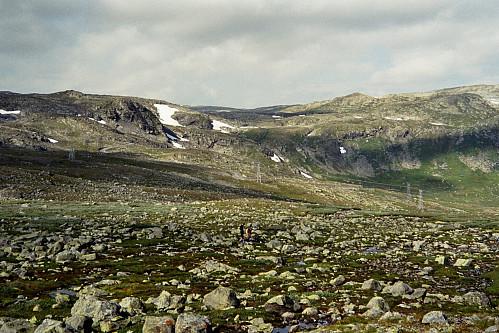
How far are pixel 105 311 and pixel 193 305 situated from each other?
14.9 feet

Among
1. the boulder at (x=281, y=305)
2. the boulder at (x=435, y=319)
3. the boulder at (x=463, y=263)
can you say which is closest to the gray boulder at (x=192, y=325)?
the boulder at (x=281, y=305)

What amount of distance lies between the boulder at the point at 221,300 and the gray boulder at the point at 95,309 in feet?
15.5

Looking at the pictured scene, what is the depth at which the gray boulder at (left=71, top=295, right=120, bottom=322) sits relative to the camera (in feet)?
54.4

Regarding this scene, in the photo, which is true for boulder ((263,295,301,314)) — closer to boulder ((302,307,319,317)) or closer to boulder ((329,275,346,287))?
boulder ((302,307,319,317))

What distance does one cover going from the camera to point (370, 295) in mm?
21828

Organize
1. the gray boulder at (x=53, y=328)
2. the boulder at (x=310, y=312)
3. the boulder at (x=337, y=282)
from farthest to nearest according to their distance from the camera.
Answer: the boulder at (x=337, y=282), the boulder at (x=310, y=312), the gray boulder at (x=53, y=328)

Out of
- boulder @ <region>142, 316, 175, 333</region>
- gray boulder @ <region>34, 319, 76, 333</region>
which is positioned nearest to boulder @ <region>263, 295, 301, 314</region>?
boulder @ <region>142, 316, 175, 333</region>

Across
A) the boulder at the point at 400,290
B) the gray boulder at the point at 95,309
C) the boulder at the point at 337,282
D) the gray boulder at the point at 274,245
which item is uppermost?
the gray boulder at the point at 95,309

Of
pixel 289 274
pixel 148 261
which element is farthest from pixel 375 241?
pixel 148 261

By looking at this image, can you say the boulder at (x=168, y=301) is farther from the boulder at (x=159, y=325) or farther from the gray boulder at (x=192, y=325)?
the gray boulder at (x=192, y=325)

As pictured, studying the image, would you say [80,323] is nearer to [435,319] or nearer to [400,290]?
[435,319]

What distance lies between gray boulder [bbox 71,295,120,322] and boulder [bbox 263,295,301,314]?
25.6 feet

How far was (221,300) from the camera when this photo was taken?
19000mm

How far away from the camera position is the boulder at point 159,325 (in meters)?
14.5
